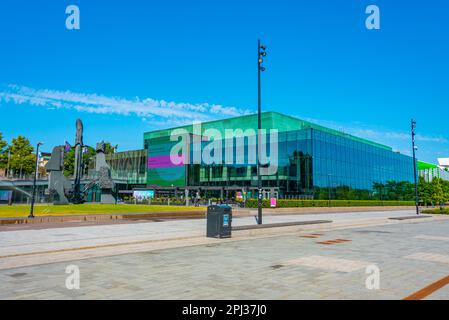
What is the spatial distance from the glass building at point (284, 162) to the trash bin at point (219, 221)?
42132 mm

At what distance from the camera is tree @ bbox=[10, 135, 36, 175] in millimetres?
78838

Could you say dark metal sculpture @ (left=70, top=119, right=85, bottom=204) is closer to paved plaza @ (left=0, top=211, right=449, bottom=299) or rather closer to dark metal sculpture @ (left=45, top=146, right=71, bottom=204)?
dark metal sculpture @ (left=45, top=146, right=71, bottom=204)

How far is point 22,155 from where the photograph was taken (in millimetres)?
81625

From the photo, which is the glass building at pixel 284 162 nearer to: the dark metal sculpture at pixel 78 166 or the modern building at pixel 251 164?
the modern building at pixel 251 164

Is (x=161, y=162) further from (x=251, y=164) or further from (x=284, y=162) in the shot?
(x=284, y=162)

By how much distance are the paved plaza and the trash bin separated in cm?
84

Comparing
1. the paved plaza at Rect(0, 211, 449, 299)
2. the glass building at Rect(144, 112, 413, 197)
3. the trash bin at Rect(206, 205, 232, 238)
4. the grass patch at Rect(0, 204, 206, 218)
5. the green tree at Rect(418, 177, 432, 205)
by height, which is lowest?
the paved plaza at Rect(0, 211, 449, 299)

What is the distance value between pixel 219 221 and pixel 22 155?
81072 mm

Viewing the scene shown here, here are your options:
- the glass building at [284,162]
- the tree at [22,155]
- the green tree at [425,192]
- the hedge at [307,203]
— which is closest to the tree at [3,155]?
the tree at [22,155]

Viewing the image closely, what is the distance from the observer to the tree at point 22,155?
7884 cm

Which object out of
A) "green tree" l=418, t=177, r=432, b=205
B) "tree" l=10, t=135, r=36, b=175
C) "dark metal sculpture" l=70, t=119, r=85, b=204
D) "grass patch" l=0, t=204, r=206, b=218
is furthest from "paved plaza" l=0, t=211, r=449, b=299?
"tree" l=10, t=135, r=36, b=175
